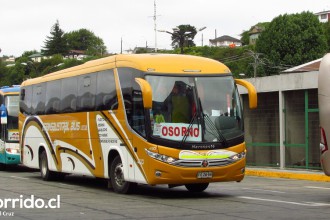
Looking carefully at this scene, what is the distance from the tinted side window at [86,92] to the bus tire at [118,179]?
1.91 metres

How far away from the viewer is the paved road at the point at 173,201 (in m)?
11.5

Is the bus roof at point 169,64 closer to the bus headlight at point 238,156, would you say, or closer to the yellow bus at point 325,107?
the bus headlight at point 238,156

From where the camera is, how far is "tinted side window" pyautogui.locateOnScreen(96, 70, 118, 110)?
15.9 m

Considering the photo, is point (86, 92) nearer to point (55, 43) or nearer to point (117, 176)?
point (117, 176)

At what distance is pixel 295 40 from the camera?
72062 mm

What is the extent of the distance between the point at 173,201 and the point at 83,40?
179 meters

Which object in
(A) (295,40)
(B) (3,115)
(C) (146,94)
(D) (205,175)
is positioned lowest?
(D) (205,175)

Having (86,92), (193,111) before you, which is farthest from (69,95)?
(193,111)

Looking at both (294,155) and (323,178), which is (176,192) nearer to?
(323,178)

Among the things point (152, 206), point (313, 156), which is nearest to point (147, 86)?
point (152, 206)

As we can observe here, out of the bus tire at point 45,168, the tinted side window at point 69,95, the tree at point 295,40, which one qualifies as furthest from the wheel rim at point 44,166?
the tree at point 295,40

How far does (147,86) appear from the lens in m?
13.8

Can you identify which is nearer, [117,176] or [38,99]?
[117,176]

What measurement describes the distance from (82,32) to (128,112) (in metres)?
178
